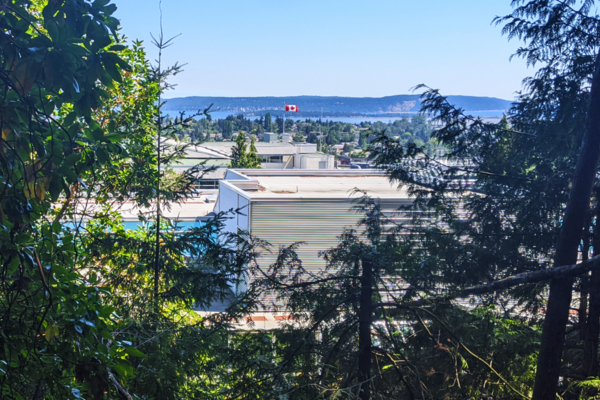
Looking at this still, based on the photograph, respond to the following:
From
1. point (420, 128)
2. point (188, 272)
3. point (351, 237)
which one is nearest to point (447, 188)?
point (420, 128)

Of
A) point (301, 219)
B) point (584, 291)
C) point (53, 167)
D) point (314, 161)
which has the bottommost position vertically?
point (301, 219)

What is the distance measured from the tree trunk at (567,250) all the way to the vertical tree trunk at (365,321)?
6.65 feet

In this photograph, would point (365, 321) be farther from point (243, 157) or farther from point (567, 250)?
point (243, 157)

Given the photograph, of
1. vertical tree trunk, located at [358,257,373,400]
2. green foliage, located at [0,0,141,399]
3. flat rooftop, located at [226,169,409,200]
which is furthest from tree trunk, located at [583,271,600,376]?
flat rooftop, located at [226,169,409,200]

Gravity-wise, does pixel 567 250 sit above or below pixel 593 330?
above

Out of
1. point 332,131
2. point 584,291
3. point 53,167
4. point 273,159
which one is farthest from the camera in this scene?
point 332,131

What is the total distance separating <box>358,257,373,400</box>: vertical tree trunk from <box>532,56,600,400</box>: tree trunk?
203 centimetres

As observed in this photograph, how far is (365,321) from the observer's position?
14.3ft

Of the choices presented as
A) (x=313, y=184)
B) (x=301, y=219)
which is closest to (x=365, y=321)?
(x=301, y=219)

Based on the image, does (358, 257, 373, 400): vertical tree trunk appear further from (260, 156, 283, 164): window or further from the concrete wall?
(260, 156, 283, 164): window

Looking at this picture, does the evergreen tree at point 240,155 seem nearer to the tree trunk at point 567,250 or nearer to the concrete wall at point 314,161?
the concrete wall at point 314,161

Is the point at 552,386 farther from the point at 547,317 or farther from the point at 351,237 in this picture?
the point at 351,237

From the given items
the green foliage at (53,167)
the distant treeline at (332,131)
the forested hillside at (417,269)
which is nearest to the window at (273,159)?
the distant treeline at (332,131)

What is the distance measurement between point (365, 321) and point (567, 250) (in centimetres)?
246
